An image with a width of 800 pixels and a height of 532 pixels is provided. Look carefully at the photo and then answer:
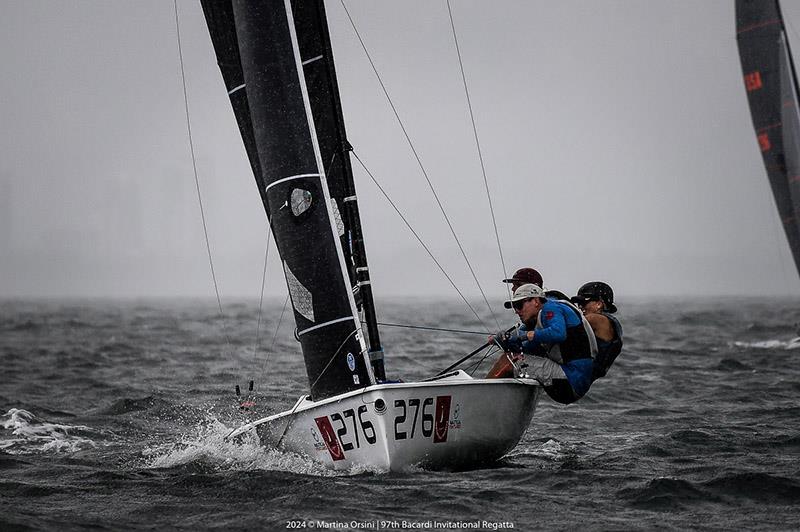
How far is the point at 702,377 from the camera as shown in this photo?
16516 millimetres

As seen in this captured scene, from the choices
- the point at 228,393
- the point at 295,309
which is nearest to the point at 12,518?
the point at 295,309

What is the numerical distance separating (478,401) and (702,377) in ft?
30.6

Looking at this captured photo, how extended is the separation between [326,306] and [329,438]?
1170 mm

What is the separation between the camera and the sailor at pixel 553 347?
8.77 metres

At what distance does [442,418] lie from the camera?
8.05 metres

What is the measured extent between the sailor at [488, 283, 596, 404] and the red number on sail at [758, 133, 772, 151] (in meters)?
17.1

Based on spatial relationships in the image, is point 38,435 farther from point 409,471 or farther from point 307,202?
point 409,471

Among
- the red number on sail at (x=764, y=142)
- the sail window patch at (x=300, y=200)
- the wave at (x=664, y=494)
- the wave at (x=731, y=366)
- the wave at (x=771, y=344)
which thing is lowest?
the wave at (x=771, y=344)

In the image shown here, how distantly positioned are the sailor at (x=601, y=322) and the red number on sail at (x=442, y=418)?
1.60 metres

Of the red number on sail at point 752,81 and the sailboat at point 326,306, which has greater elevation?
the red number on sail at point 752,81

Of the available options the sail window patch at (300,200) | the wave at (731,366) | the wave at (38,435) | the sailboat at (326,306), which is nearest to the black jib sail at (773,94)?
the wave at (731,366)

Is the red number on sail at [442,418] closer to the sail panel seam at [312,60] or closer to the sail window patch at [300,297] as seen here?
the sail window patch at [300,297]

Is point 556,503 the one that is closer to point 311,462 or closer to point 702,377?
point 311,462

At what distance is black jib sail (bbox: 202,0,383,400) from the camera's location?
859 cm
